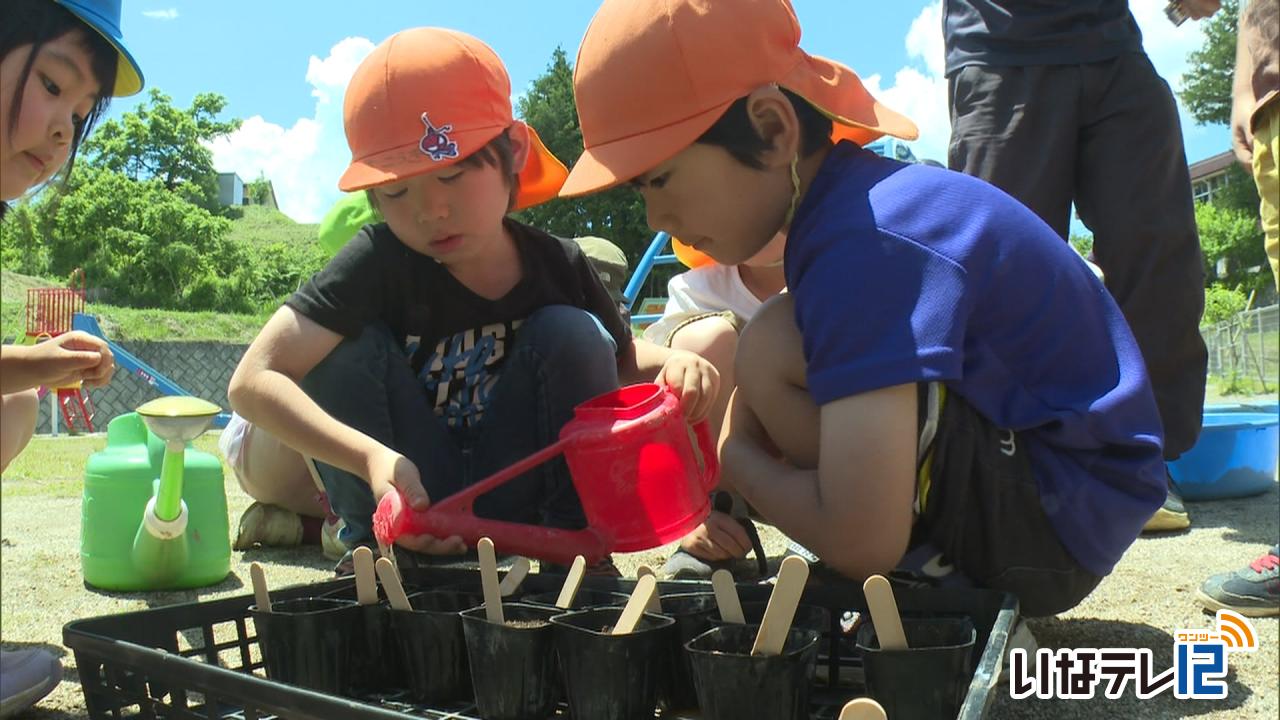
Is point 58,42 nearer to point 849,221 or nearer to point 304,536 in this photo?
point 849,221

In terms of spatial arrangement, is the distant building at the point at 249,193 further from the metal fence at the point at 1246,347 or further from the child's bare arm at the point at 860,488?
the child's bare arm at the point at 860,488

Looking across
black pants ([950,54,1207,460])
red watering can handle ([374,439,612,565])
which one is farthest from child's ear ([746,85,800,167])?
black pants ([950,54,1207,460])

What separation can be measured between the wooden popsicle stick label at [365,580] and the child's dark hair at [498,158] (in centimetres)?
71

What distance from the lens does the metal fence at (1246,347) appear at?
14094 millimetres

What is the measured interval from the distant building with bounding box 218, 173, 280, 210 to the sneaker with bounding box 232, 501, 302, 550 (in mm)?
41884

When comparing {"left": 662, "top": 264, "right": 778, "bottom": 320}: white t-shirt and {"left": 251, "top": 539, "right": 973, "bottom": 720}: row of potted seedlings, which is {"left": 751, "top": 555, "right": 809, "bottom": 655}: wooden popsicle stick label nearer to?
{"left": 251, "top": 539, "right": 973, "bottom": 720}: row of potted seedlings

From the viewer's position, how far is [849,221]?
1034 millimetres

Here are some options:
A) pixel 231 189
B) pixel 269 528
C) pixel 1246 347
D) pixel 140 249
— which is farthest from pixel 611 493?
pixel 231 189

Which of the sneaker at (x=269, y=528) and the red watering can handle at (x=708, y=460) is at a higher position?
the red watering can handle at (x=708, y=460)

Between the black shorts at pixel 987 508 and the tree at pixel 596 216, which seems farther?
the tree at pixel 596 216

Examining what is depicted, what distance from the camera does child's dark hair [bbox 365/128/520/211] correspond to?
61.4 inches

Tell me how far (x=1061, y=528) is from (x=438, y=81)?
3.63 feet

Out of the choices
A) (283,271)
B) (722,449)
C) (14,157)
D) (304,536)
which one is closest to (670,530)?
(722,449)

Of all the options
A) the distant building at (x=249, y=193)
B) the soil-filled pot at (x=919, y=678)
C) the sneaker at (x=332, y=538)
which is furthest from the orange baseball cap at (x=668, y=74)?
the distant building at (x=249, y=193)
